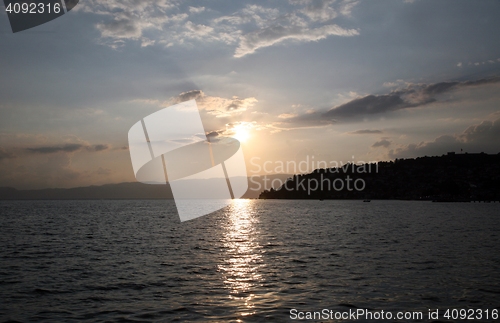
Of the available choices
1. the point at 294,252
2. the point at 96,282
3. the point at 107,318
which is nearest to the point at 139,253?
the point at 96,282

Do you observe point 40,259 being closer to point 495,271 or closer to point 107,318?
point 107,318

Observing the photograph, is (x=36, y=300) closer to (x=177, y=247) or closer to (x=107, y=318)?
(x=107, y=318)

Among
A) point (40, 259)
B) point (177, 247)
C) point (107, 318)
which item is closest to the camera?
point (107, 318)

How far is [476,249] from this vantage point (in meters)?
39.2

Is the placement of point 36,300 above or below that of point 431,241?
above

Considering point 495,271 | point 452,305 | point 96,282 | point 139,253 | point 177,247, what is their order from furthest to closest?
point 177,247 → point 139,253 → point 495,271 → point 96,282 → point 452,305

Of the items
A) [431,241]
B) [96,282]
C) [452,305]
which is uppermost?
[96,282]

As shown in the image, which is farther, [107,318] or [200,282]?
[200,282]

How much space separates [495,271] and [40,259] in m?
38.5

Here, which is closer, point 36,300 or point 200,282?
point 36,300

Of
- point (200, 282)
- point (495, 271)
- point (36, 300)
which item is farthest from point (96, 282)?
point (495, 271)

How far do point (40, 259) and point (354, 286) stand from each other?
28.5 metres

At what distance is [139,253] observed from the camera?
37.8 meters

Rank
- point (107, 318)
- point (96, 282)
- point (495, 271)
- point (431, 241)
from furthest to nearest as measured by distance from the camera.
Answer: point (431, 241)
point (495, 271)
point (96, 282)
point (107, 318)
